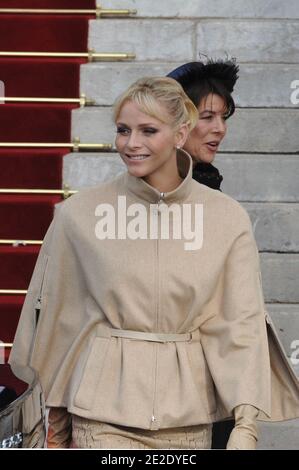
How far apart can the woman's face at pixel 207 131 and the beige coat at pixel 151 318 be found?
33.2 inches

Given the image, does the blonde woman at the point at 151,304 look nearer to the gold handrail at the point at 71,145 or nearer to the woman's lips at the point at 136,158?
the woman's lips at the point at 136,158

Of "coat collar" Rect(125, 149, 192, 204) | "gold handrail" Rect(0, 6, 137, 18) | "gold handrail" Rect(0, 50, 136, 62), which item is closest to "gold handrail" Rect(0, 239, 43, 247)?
"gold handrail" Rect(0, 50, 136, 62)

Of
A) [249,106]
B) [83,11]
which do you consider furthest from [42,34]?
[249,106]

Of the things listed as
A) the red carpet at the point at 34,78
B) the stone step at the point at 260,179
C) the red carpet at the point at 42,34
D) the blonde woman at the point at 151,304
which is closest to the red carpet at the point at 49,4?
the red carpet at the point at 42,34

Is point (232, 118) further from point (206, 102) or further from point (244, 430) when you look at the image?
point (244, 430)

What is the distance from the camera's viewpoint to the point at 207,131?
15.3 ft

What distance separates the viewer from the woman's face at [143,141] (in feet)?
12.1

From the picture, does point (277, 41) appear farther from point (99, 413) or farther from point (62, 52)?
point (99, 413)

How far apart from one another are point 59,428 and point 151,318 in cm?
49

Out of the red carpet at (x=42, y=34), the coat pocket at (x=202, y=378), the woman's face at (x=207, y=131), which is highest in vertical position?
the red carpet at (x=42, y=34)

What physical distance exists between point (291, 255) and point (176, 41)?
1.67 metres

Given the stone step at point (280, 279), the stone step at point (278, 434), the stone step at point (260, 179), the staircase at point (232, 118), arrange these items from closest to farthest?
1. the stone step at point (278, 434)
2. the stone step at point (280, 279)
3. the staircase at point (232, 118)
4. the stone step at point (260, 179)

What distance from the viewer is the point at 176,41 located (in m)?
7.13
